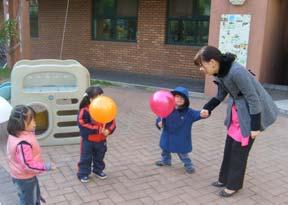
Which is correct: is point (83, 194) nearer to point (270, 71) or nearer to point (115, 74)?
point (270, 71)

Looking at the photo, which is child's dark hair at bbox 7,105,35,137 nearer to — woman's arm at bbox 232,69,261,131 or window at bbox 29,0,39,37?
woman's arm at bbox 232,69,261,131

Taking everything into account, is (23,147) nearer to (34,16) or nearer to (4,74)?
(4,74)

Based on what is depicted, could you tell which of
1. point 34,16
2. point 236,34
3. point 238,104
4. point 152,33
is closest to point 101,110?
point 238,104

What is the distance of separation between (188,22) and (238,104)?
8.39 metres

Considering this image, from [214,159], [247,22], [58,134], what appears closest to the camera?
[214,159]

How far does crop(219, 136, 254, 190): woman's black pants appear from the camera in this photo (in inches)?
146

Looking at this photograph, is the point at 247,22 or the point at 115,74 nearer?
the point at 247,22

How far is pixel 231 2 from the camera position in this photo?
8.22 metres

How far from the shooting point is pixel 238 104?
140 inches

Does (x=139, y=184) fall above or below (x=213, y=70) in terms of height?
below

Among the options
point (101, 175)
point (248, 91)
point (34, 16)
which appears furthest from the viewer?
point (34, 16)

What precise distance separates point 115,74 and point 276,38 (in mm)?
5202

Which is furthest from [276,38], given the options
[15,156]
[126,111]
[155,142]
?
[15,156]

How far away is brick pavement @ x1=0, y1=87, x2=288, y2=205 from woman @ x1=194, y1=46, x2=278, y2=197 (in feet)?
1.41
